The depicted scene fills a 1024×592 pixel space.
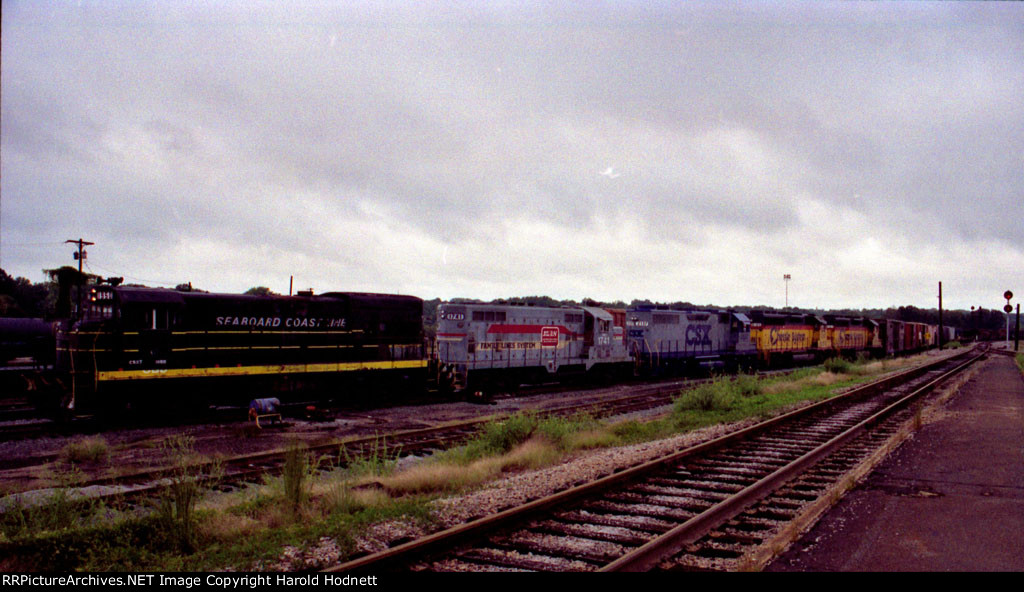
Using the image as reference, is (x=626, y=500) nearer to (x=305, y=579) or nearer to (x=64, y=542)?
(x=305, y=579)

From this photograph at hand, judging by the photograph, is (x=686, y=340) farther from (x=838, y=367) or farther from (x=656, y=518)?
(x=656, y=518)

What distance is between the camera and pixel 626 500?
25.2 feet

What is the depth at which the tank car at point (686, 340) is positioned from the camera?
97.8 ft

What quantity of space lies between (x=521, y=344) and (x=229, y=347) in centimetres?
1077

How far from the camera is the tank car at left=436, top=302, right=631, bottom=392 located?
22359mm

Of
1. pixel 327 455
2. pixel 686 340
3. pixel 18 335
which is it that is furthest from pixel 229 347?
pixel 686 340

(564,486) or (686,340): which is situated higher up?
(686,340)

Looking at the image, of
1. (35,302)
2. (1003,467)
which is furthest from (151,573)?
(35,302)

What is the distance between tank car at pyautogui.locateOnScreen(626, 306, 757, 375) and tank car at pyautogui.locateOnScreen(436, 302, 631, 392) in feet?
5.94

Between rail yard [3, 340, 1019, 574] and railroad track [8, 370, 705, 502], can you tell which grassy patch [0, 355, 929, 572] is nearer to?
rail yard [3, 340, 1019, 574]

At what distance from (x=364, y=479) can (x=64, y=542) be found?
3876mm

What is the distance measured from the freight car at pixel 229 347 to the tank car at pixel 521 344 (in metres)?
1.35

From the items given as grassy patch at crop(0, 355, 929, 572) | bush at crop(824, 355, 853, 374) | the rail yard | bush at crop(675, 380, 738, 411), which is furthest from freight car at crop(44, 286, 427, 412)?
bush at crop(824, 355, 853, 374)

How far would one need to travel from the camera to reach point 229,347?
1708cm
